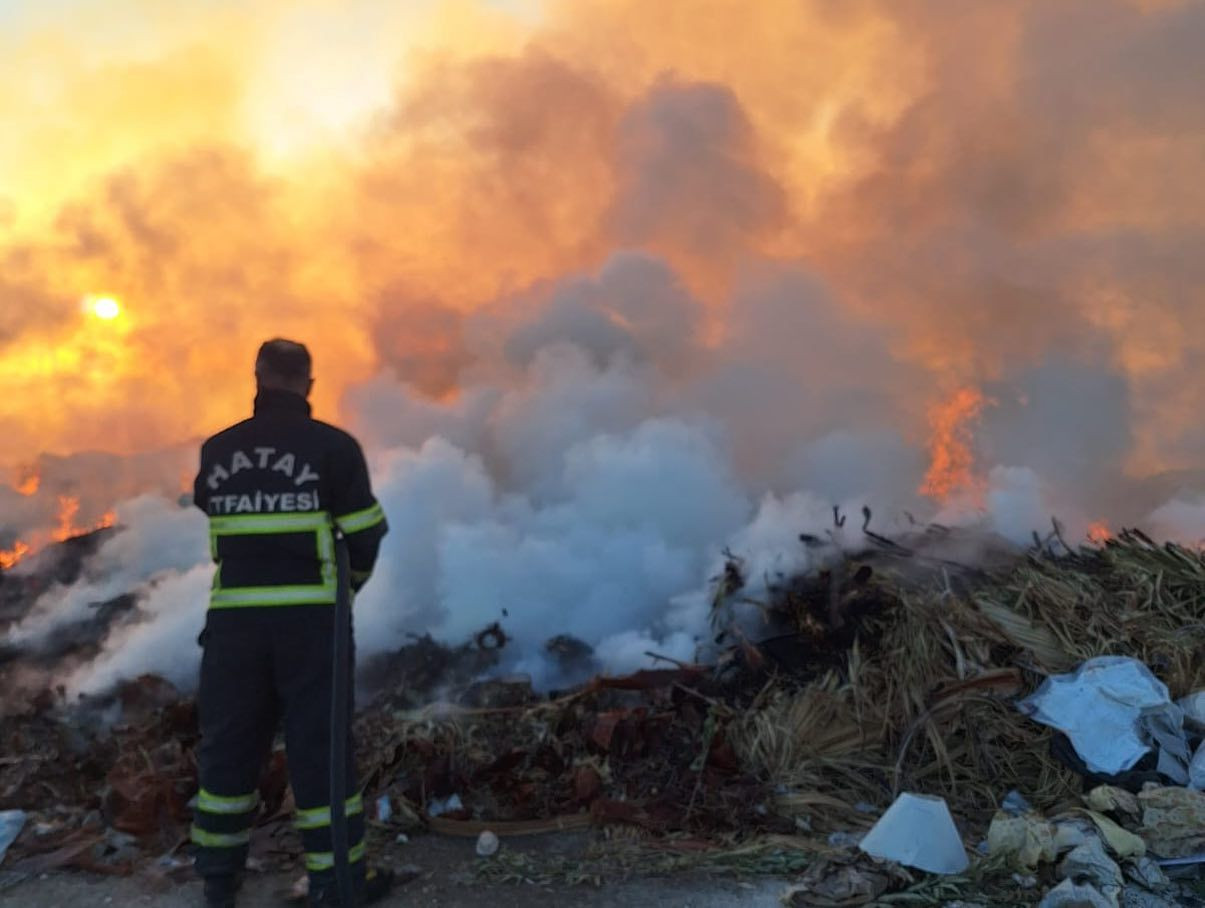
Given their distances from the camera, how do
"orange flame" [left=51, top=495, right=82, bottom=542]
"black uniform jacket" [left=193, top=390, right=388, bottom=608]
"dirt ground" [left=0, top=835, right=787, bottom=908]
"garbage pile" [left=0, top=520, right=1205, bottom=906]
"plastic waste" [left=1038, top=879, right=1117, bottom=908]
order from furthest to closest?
1. "orange flame" [left=51, top=495, right=82, bottom=542]
2. "garbage pile" [left=0, top=520, right=1205, bottom=906]
3. "dirt ground" [left=0, top=835, right=787, bottom=908]
4. "black uniform jacket" [left=193, top=390, right=388, bottom=608]
5. "plastic waste" [left=1038, top=879, right=1117, bottom=908]

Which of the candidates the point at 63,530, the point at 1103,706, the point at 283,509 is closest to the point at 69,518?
the point at 63,530

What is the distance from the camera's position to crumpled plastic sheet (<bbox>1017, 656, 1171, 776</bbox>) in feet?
14.4

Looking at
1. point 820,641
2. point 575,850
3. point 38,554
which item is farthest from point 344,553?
point 38,554

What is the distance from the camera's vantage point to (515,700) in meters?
5.52

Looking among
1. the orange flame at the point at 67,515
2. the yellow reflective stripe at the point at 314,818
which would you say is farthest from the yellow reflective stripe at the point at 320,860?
the orange flame at the point at 67,515

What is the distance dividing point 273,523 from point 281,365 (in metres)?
0.61

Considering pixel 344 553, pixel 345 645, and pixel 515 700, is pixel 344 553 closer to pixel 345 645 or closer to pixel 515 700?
pixel 345 645

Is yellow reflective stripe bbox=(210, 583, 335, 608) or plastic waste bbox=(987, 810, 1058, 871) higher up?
yellow reflective stripe bbox=(210, 583, 335, 608)

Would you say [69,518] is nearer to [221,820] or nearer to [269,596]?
[221,820]

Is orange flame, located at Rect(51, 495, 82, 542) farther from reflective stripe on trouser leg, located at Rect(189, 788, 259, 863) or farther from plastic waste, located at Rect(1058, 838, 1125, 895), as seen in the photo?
plastic waste, located at Rect(1058, 838, 1125, 895)

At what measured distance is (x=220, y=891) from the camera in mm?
3348

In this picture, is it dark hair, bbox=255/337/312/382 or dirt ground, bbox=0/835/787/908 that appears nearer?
dark hair, bbox=255/337/312/382

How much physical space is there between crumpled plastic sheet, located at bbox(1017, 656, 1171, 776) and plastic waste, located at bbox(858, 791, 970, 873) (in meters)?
1.21

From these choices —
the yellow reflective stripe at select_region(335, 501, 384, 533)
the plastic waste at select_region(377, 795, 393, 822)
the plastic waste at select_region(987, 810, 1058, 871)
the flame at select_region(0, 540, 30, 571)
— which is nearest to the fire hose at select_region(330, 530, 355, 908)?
the yellow reflective stripe at select_region(335, 501, 384, 533)
